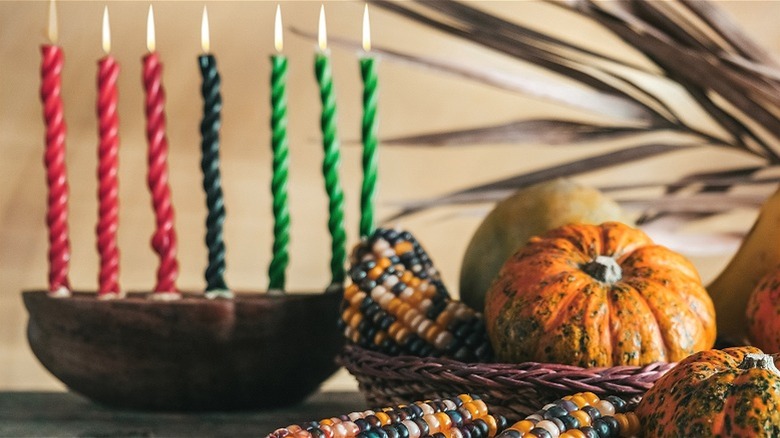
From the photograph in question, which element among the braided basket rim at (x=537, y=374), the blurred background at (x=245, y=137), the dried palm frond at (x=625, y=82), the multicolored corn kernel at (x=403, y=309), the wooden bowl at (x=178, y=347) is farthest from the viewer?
the blurred background at (x=245, y=137)

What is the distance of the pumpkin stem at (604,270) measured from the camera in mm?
631

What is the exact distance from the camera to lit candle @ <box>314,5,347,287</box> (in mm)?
857

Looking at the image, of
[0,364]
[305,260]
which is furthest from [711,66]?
[0,364]

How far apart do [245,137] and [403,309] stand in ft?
1.68

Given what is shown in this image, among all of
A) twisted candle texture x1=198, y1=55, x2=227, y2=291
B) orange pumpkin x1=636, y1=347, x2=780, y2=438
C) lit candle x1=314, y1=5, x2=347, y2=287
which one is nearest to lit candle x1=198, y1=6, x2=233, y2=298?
twisted candle texture x1=198, y1=55, x2=227, y2=291

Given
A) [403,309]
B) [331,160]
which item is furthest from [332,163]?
[403,309]

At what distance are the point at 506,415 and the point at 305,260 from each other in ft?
1.94

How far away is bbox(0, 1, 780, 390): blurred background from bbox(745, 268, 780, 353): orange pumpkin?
0.41 meters

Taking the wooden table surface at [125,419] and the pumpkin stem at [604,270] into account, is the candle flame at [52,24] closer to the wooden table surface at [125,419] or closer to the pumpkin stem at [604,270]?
the wooden table surface at [125,419]

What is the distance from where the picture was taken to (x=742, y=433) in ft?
1.44

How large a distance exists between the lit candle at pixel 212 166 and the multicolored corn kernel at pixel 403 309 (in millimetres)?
145

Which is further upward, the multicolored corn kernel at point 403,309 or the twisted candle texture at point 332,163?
the twisted candle texture at point 332,163

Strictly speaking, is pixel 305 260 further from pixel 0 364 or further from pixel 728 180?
pixel 728 180

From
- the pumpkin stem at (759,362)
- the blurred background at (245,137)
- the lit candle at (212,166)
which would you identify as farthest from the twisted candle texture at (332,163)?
the pumpkin stem at (759,362)
